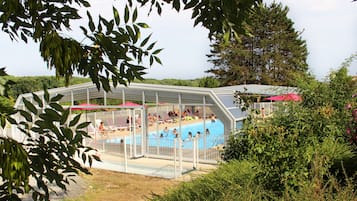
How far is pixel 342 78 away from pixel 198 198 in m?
6.30

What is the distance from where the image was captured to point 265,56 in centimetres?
4100

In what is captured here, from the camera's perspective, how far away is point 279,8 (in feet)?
141

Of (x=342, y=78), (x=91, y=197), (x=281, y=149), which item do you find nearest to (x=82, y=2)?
(x=281, y=149)

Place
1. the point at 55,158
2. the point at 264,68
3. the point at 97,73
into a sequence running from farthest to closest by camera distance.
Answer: the point at 264,68 < the point at 97,73 < the point at 55,158

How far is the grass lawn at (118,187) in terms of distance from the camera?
8.35m

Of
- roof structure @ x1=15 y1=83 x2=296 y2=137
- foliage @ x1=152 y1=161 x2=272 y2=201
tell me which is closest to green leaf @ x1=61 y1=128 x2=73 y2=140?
foliage @ x1=152 y1=161 x2=272 y2=201

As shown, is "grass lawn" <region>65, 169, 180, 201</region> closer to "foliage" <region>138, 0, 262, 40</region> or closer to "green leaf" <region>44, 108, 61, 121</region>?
"foliage" <region>138, 0, 262, 40</region>

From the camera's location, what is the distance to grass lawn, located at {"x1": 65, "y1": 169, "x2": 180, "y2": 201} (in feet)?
27.4

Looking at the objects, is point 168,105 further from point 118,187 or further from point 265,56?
point 265,56

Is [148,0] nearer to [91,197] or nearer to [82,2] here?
[82,2]

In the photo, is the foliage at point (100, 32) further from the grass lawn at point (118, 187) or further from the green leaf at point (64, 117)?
the grass lawn at point (118, 187)

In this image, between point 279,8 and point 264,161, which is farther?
point 279,8

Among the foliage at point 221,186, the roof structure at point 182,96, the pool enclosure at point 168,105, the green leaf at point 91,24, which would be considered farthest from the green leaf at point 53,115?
the roof structure at point 182,96

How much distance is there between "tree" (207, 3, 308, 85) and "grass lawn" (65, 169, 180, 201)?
103 ft
